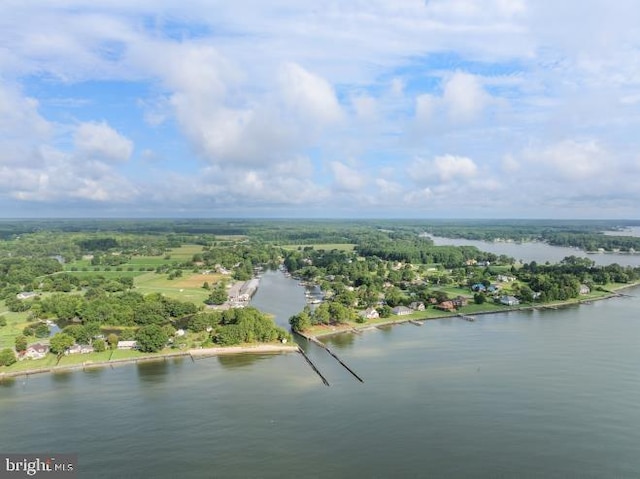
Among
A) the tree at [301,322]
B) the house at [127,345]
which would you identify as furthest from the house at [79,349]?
the tree at [301,322]

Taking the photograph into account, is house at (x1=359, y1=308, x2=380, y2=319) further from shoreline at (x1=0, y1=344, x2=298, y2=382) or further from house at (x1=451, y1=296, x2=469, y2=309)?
shoreline at (x1=0, y1=344, x2=298, y2=382)

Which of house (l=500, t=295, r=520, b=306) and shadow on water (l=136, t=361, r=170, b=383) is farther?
house (l=500, t=295, r=520, b=306)

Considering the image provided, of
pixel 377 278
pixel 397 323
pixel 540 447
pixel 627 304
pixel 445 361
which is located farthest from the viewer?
pixel 377 278

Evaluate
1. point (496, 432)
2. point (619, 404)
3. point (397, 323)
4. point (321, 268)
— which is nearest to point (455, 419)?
point (496, 432)

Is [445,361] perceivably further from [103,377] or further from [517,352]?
[103,377]

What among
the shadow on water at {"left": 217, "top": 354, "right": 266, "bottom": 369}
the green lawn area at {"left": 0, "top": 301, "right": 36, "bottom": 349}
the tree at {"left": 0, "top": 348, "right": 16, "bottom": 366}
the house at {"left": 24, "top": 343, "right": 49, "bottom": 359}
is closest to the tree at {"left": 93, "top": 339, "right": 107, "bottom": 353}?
the house at {"left": 24, "top": 343, "right": 49, "bottom": 359}

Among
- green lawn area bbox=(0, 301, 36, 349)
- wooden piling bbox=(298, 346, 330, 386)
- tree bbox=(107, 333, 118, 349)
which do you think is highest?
tree bbox=(107, 333, 118, 349)

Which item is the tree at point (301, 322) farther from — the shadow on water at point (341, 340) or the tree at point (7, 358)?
the tree at point (7, 358)

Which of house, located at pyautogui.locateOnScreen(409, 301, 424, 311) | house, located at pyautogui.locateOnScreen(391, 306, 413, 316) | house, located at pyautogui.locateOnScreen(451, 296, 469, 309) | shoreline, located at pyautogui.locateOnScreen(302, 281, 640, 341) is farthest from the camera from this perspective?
house, located at pyautogui.locateOnScreen(451, 296, 469, 309)

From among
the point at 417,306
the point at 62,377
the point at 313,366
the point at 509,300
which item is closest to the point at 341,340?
the point at 313,366
